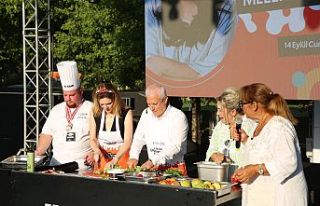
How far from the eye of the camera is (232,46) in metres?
6.64

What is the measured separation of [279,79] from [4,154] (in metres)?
5.62

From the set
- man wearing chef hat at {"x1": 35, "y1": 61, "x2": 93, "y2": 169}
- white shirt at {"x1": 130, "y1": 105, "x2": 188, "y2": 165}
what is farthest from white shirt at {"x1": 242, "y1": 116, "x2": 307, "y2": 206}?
man wearing chef hat at {"x1": 35, "y1": 61, "x2": 93, "y2": 169}

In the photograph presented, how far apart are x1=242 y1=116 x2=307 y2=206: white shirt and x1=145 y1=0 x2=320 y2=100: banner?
3190 millimetres

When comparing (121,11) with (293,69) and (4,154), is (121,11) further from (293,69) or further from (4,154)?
(293,69)

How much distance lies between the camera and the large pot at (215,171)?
3.16m

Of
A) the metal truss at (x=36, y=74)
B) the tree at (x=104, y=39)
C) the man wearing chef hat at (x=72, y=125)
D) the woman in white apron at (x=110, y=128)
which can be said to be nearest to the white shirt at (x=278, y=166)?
the woman in white apron at (x=110, y=128)

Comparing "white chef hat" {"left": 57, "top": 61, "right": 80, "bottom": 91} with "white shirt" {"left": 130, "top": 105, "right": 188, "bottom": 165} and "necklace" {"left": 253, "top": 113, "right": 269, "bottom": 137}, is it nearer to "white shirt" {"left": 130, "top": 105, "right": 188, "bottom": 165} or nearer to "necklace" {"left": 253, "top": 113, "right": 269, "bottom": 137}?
"white shirt" {"left": 130, "top": 105, "right": 188, "bottom": 165}

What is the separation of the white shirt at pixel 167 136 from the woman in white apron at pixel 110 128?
0.44ft

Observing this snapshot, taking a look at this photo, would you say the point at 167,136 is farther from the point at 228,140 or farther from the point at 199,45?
the point at 199,45

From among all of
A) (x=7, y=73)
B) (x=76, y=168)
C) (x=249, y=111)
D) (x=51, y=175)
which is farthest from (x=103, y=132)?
(x=7, y=73)

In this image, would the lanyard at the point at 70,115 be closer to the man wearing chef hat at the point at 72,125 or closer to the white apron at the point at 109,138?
the man wearing chef hat at the point at 72,125

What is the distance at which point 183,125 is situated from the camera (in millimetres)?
3600

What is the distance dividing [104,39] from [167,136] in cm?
742

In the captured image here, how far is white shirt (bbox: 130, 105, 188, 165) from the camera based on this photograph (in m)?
3.58
